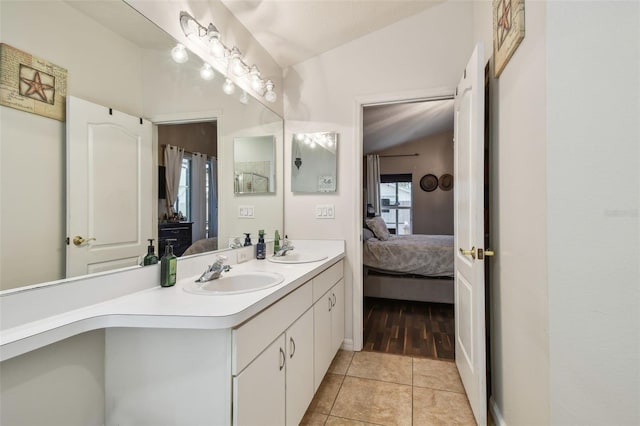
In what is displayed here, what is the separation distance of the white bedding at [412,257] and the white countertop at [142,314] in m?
2.64

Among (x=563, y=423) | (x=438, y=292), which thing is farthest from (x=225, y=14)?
(x=438, y=292)

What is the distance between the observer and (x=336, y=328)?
2227mm

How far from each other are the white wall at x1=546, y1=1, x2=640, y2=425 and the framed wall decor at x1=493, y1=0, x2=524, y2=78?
0.24m

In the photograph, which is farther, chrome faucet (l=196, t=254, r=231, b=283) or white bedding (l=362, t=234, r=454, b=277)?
white bedding (l=362, t=234, r=454, b=277)

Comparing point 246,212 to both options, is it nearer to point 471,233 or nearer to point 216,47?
point 216,47

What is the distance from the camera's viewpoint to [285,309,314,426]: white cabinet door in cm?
139

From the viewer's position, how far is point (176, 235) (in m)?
1.51

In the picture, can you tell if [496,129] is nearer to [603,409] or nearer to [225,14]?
[603,409]

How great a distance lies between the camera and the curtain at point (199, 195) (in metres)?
1.65

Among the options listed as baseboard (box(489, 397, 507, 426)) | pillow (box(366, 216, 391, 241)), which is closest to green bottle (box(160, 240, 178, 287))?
baseboard (box(489, 397, 507, 426))

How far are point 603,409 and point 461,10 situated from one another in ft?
8.17

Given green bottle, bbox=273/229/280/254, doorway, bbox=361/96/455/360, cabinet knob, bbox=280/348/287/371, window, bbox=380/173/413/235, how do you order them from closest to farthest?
cabinet knob, bbox=280/348/287/371 < green bottle, bbox=273/229/280/254 < doorway, bbox=361/96/455/360 < window, bbox=380/173/413/235

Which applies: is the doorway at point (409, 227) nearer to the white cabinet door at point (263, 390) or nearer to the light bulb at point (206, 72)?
the light bulb at point (206, 72)

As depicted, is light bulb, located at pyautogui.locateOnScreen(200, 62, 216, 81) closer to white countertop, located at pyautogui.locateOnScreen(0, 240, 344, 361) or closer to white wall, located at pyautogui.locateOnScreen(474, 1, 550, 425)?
white countertop, located at pyautogui.locateOnScreen(0, 240, 344, 361)
